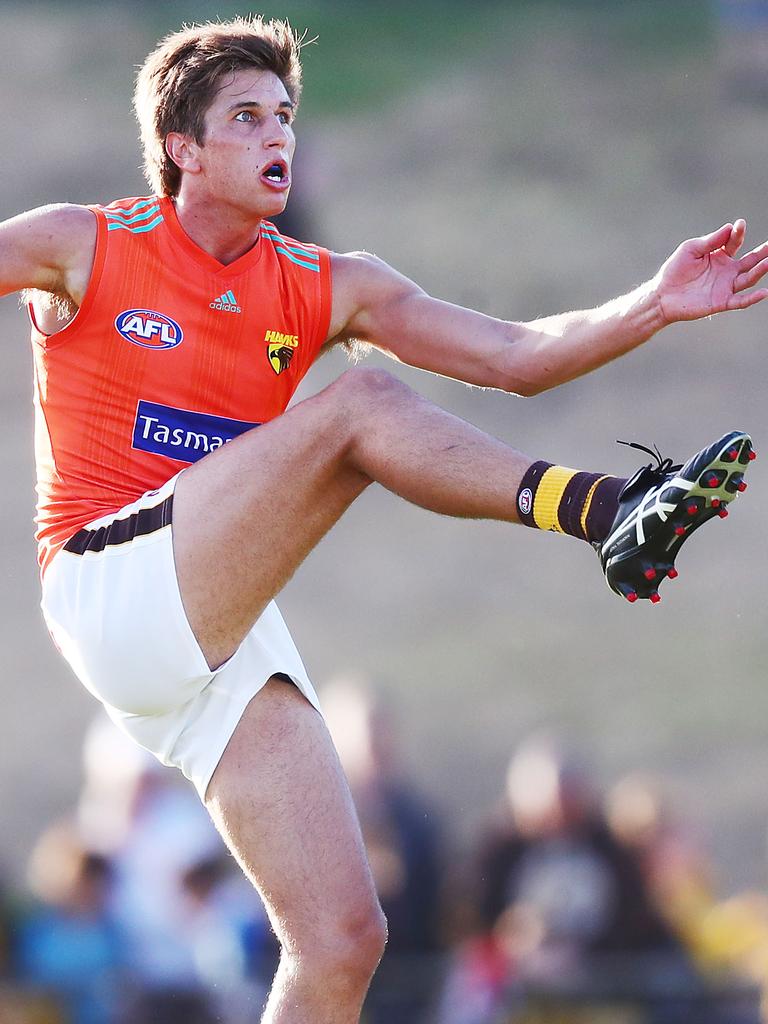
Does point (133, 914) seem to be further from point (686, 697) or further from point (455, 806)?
point (686, 697)

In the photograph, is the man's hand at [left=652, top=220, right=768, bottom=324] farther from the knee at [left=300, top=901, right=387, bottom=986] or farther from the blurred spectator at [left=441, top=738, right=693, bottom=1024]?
the blurred spectator at [left=441, top=738, right=693, bottom=1024]

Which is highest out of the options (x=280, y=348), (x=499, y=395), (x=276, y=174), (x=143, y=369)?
(x=499, y=395)

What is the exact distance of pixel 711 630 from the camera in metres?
8.66

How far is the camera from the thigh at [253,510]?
10.9ft

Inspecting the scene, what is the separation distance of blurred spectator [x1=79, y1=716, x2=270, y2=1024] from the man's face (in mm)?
3078

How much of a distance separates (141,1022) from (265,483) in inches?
120

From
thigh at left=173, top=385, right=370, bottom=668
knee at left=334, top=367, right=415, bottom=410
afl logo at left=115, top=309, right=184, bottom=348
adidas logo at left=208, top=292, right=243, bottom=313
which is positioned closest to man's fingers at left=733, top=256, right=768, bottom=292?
knee at left=334, top=367, right=415, bottom=410

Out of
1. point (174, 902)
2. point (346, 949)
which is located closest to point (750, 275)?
point (346, 949)

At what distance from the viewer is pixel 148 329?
364 centimetres

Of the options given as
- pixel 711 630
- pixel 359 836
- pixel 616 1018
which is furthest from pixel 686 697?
pixel 359 836

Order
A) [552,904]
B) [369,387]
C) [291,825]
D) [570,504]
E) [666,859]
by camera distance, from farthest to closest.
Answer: [666,859], [552,904], [291,825], [369,387], [570,504]

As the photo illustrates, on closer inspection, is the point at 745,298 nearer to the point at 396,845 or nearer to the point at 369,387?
the point at 369,387

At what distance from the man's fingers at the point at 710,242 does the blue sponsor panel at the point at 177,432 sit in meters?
1.09

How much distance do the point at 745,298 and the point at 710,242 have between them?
14cm
